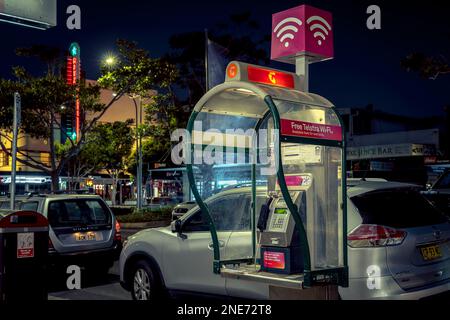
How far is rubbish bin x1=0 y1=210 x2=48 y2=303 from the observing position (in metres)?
6.43

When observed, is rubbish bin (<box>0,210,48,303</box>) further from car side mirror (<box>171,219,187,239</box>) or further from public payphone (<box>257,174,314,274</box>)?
public payphone (<box>257,174,314,274</box>)

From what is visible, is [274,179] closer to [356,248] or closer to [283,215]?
[283,215]

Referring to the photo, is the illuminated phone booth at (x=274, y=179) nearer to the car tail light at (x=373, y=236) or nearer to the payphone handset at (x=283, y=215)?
the payphone handset at (x=283, y=215)

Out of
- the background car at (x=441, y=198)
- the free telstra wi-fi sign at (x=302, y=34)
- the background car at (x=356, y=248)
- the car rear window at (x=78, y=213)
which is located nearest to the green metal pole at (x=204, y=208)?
the background car at (x=356, y=248)

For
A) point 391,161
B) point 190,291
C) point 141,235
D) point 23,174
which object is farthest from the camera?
point 23,174

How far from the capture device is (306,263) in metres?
5.21

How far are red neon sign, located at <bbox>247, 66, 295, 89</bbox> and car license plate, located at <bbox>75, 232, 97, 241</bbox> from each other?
5.44 m

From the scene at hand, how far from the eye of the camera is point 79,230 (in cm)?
970

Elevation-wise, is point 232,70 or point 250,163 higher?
point 232,70

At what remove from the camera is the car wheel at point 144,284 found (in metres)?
7.30

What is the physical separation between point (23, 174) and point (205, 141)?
4669cm

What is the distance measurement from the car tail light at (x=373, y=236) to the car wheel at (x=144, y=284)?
2826 mm
